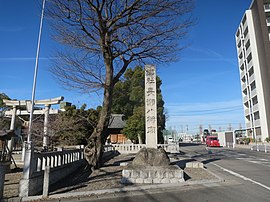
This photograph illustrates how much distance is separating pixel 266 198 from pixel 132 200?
3.73 metres

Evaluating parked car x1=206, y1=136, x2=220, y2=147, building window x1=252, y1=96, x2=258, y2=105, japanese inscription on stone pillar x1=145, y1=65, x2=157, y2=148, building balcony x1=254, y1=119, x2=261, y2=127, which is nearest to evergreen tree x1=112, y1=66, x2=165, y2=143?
parked car x1=206, y1=136, x2=220, y2=147

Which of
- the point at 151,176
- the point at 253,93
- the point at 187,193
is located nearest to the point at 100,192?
the point at 151,176

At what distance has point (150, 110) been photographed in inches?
440

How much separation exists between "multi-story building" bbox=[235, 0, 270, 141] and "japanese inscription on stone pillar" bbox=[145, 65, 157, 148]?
99.8ft

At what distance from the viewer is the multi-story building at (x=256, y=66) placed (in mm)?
34969

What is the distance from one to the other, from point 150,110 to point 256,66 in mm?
34885

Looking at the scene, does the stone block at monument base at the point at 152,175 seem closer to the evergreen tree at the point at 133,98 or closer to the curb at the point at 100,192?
the curb at the point at 100,192

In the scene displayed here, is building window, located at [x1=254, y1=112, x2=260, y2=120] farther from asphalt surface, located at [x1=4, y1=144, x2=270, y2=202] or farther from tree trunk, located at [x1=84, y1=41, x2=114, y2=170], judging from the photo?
tree trunk, located at [x1=84, y1=41, x2=114, y2=170]

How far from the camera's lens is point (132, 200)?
5.83m

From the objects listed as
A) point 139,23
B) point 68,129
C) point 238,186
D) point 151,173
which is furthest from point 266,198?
point 68,129

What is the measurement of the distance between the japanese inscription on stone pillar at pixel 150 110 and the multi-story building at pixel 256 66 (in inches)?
1198

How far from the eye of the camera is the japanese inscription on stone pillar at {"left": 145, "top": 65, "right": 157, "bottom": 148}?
1084 cm

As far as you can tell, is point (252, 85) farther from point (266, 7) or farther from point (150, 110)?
point (150, 110)

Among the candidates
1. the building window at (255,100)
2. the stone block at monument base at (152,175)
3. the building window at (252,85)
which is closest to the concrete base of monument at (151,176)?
the stone block at monument base at (152,175)
